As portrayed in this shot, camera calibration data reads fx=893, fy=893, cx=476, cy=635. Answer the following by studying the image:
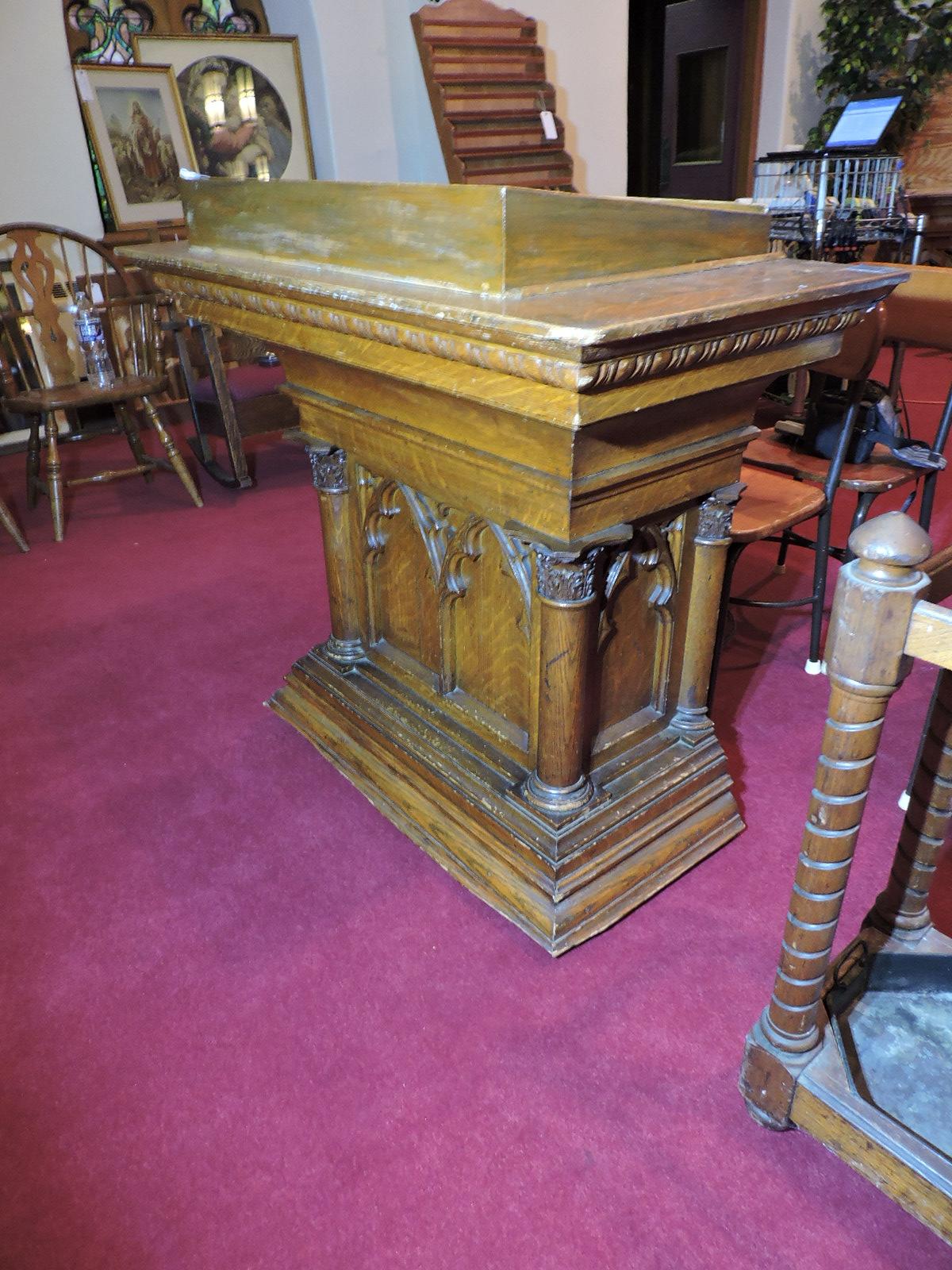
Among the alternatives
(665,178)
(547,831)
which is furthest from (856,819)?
(665,178)

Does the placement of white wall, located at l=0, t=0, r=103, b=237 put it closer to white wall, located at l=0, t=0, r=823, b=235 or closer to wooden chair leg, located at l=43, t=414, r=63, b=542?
white wall, located at l=0, t=0, r=823, b=235

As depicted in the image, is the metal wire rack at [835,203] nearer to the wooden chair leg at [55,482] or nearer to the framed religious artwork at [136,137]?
the wooden chair leg at [55,482]

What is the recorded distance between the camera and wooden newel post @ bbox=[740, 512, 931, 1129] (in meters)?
0.90

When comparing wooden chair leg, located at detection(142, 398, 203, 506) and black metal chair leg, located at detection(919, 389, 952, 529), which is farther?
wooden chair leg, located at detection(142, 398, 203, 506)

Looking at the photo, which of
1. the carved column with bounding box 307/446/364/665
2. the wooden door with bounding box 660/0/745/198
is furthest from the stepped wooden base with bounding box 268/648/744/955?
the wooden door with bounding box 660/0/745/198

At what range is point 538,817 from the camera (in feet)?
5.26

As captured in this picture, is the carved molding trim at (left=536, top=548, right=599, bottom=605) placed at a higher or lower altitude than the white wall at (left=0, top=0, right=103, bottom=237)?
lower

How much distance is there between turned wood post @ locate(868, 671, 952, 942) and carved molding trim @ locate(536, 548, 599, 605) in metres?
0.51

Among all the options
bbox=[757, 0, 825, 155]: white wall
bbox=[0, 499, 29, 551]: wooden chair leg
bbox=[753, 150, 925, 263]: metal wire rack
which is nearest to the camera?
bbox=[0, 499, 29, 551]: wooden chair leg

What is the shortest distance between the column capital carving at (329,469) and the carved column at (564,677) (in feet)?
2.13

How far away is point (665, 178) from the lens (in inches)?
313

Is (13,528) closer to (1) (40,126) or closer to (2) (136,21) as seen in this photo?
(1) (40,126)

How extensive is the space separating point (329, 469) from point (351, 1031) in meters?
1.11

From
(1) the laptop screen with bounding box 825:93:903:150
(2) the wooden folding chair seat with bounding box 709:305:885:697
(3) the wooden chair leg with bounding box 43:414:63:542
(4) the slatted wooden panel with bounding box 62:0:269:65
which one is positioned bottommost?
(3) the wooden chair leg with bounding box 43:414:63:542
